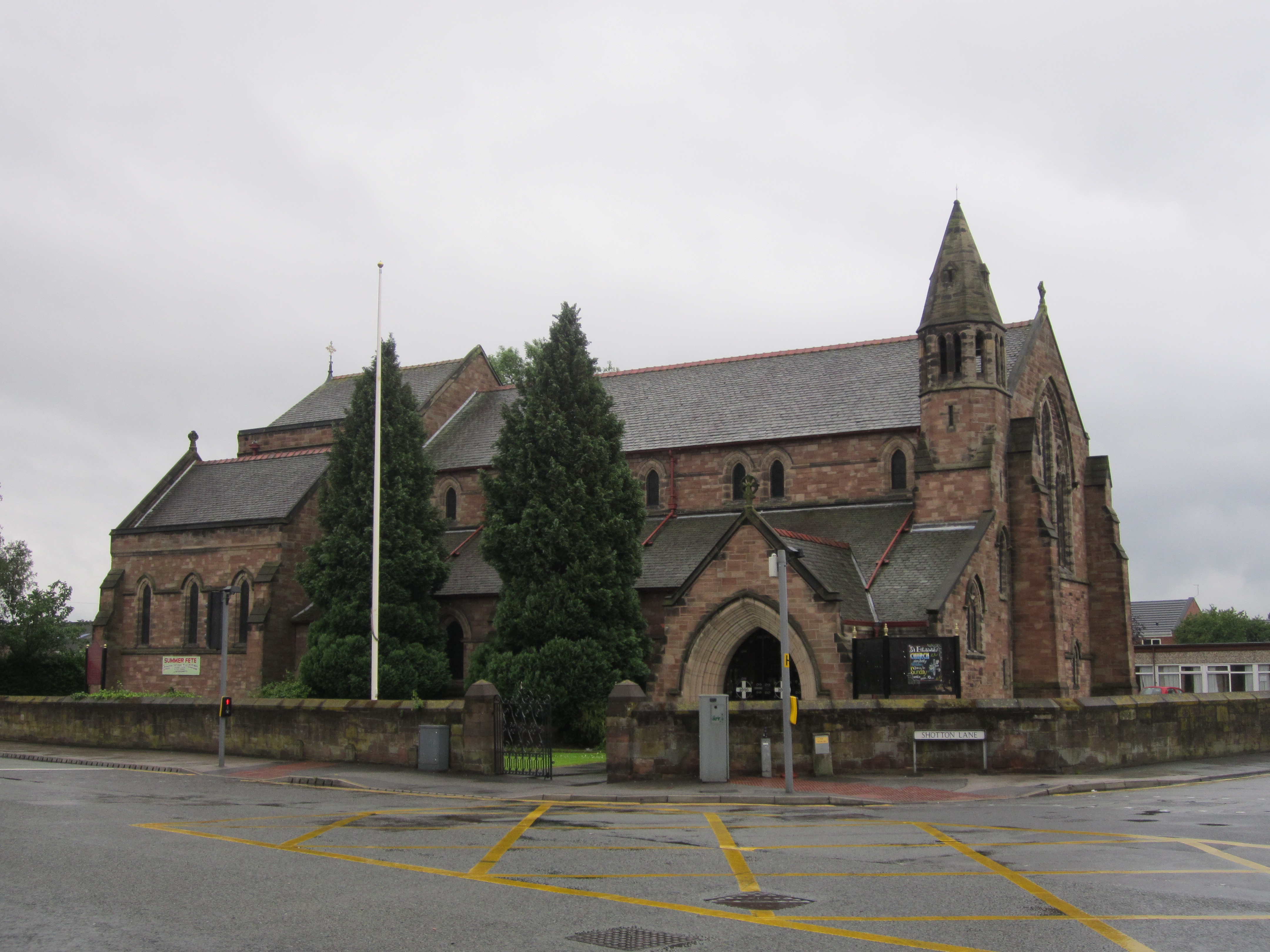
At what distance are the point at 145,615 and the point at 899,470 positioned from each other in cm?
2821

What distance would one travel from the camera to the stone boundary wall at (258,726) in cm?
2583

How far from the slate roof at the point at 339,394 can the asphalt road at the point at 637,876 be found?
31141 mm

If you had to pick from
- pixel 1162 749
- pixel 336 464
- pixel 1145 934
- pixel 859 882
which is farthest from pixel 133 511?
pixel 1145 934

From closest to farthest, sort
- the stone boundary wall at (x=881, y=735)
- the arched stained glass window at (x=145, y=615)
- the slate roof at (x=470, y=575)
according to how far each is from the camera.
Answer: the stone boundary wall at (x=881, y=735)
the slate roof at (x=470, y=575)
the arched stained glass window at (x=145, y=615)

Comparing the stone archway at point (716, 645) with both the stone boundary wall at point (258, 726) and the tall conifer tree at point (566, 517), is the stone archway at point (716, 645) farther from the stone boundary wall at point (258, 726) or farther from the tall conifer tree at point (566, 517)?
the stone boundary wall at point (258, 726)

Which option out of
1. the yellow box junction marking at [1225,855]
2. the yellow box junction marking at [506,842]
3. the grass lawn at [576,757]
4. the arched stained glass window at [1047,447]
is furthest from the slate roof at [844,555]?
the yellow box junction marking at [1225,855]

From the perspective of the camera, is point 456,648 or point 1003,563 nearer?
point 1003,563

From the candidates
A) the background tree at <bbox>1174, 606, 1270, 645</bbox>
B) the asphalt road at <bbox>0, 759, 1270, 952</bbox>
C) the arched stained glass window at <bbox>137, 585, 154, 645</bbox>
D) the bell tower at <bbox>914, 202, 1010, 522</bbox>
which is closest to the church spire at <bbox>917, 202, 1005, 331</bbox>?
the bell tower at <bbox>914, 202, 1010, 522</bbox>

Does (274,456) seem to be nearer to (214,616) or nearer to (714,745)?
(214,616)

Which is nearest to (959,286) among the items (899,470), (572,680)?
(899,470)

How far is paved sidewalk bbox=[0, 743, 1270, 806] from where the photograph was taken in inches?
800

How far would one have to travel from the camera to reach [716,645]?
101 feet

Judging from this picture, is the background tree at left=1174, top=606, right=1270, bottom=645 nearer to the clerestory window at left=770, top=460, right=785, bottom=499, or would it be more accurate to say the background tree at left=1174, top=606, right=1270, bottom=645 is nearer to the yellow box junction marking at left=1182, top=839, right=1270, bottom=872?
the clerestory window at left=770, top=460, right=785, bottom=499

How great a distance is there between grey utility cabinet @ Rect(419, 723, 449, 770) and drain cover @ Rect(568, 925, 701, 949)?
16.2 metres
